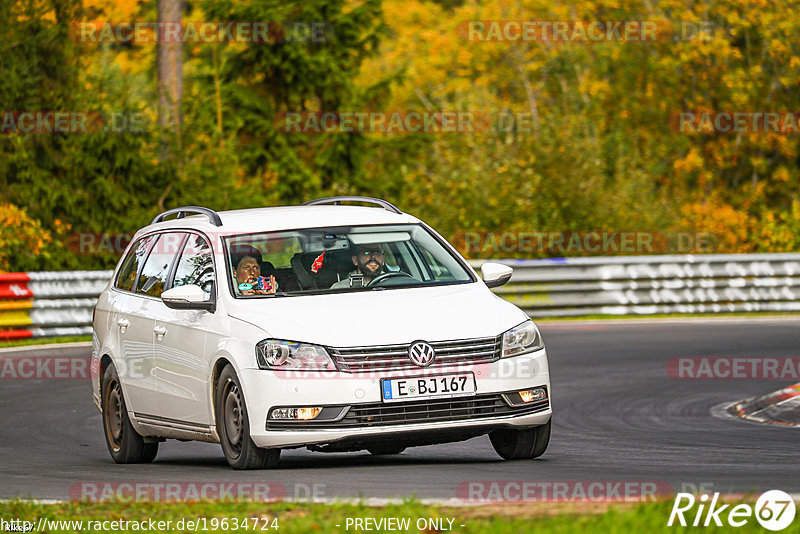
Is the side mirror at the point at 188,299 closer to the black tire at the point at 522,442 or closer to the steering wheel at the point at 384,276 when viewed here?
the steering wheel at the point at 384,276

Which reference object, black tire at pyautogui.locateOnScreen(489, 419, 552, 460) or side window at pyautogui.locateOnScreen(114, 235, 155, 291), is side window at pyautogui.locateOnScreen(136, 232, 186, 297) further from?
black tire at pyautogui.locateOnScreen(489, 419, 552, 460)

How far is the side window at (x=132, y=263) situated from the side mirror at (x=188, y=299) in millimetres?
1804

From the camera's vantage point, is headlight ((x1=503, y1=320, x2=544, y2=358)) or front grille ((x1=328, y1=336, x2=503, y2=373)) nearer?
front grille ((x1=328, y1=336, x2=503, y2=373))

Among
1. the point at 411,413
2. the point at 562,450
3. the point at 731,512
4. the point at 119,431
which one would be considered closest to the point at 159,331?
the point at 119,431

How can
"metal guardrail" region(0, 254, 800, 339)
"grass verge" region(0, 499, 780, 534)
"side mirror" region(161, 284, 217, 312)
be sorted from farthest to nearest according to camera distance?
"metal guardrail" region(0, 254, 800, 339) < "side mirror" region(161, 284, 217, 312) < "grass verge" region(0, 499, 780, 534)

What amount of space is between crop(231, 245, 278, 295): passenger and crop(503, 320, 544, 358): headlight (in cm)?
164

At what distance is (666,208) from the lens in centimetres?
3262

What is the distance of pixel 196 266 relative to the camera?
10914mm

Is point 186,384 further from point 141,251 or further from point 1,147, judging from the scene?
point 1,147

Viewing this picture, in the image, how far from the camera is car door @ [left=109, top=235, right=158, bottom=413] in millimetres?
11164

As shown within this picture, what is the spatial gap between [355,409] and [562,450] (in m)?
2.28

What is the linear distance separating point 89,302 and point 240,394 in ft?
43.9

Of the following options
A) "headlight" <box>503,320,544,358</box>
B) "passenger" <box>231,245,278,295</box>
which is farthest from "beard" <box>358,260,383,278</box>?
"headlight" <box>503,320,544,358</box>

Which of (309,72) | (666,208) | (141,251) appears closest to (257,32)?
(309,72)
